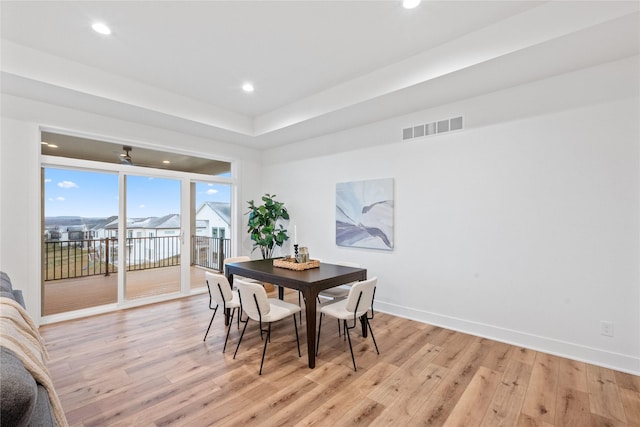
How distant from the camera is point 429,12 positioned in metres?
2.46

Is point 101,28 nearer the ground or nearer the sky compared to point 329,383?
nearer the sky

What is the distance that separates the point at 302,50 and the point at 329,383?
3.20 m

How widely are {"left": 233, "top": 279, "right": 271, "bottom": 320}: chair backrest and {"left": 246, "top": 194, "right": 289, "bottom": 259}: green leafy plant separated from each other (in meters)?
2.62

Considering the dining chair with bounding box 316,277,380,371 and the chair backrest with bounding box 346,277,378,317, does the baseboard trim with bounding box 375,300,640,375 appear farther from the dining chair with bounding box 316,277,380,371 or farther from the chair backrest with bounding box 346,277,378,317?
the chair backrest with bounding box 346,277,378,317

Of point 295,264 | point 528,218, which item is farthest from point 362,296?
point 528,218

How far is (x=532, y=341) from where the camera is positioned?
2973 mm

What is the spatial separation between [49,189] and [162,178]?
137cm

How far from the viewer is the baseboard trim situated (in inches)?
101

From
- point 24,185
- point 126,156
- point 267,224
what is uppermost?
point 126,156

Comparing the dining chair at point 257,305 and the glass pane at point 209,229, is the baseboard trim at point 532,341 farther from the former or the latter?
the glass pane at point 209,229

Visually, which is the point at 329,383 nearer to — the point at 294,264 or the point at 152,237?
the point at 294,264

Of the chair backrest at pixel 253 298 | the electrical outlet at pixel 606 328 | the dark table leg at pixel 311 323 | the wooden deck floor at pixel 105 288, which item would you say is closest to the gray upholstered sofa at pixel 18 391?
the chair backrest at pixel 253 298

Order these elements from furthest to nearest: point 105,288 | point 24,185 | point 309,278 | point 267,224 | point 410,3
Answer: point 267,224, point 105,288, point 24,185, point 309,278, point 410,3

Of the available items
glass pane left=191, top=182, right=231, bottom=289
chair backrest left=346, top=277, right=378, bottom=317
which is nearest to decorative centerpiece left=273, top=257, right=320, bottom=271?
chair backrest left=346, top=277, right=378, bottom=317
